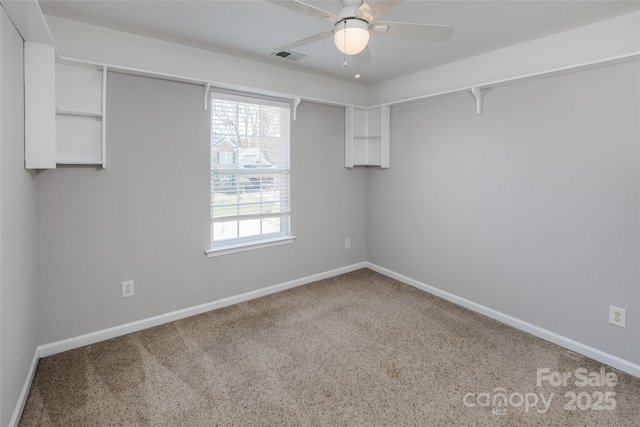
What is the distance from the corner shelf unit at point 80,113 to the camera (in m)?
2.38

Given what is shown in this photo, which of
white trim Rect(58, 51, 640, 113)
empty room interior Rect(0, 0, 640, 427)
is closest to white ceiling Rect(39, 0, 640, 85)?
empty room interior Rect(0, 0, 640, 427)

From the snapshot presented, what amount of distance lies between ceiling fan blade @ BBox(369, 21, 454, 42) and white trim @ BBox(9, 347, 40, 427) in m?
2.78

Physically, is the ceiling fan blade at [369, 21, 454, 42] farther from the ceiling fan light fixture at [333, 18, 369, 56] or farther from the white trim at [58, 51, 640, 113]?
the white trim at [58, 51, 640, 113]

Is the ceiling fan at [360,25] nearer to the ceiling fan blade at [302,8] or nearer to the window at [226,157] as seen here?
the ceiling fan blade at [302,8]

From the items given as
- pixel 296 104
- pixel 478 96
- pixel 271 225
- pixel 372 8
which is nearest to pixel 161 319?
pixel 271 225

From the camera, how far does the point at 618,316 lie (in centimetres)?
239

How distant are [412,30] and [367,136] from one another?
2320 mm

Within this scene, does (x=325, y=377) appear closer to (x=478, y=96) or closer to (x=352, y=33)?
(x=352, y=33)

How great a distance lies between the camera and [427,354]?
254 cm

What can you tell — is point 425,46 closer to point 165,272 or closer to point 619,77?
point 619,77

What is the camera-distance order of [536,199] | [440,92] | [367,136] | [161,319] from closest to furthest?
[536,199]
[161,319]
[440,92]
[367,136]

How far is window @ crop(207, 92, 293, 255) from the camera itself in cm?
327

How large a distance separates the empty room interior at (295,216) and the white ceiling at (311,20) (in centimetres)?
2

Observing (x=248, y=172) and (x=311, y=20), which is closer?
(x=311, y=20)
